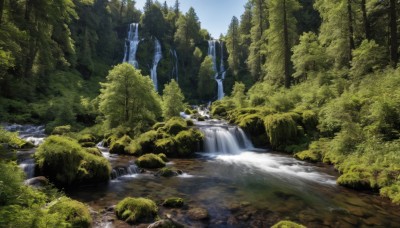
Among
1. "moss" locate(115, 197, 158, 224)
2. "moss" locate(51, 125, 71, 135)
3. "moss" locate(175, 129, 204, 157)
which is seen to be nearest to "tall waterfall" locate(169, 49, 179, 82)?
"moss" locate(51, 125, 71, 135)

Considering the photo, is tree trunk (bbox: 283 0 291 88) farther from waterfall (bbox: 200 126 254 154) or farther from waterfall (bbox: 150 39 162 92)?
waterfall (bbox: 150 39 162 92)

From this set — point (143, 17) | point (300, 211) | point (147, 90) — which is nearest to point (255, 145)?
point (147, 90)

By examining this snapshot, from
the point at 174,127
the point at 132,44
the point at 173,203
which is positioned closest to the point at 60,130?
the point at 174,127

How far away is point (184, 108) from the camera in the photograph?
113ft

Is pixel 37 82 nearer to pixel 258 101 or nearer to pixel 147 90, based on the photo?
pixel 147 90

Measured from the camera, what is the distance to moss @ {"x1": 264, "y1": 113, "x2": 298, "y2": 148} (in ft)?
73.7

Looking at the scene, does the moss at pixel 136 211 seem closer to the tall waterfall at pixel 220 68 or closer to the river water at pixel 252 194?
the river water at pixel 252 194

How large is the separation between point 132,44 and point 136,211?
69.2 metres

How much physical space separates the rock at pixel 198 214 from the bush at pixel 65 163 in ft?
19.1

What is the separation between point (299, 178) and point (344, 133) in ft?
14.4

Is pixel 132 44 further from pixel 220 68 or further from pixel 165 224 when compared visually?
pixel 165 224

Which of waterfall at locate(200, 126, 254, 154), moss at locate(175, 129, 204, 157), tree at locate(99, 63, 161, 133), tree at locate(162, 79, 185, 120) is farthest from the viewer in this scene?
tree at locate(162, 79, 185, 120)

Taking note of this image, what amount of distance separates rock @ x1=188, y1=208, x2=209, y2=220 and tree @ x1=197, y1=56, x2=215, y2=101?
50526 millimetres

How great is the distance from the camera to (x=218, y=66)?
72.5 metres
